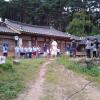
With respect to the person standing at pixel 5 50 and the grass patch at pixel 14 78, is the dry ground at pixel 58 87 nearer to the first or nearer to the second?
the grass patch at pixel 14 78

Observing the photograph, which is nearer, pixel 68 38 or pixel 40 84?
pixel 40 84

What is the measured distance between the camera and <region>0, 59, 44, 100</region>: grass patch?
1209 centimetres

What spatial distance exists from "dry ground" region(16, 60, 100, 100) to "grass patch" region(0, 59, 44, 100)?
0.35 metres

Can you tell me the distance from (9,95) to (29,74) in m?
4.22

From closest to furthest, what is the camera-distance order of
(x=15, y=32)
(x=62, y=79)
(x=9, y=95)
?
1. (x=9, y=95)
2. (x=62, y=79)
3. (x=15, y=32)

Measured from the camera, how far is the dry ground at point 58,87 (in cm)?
1227

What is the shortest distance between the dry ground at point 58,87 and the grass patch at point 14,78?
0.35 m

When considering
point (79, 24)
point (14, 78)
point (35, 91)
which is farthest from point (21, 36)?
point (35, 91)

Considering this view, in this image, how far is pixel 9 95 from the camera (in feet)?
38.8

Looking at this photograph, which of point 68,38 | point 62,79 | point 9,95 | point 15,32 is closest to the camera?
point 9,95

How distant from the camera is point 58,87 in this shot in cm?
1380

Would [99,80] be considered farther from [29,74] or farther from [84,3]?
[84,3]

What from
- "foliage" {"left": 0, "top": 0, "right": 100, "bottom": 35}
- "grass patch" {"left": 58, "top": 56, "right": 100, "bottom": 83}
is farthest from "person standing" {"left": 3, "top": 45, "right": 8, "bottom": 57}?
"foliage" {"left": 0, "top": 0, "right": 100, "bottom": 35}

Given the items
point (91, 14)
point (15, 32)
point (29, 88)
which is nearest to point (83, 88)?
point (29, 88)
